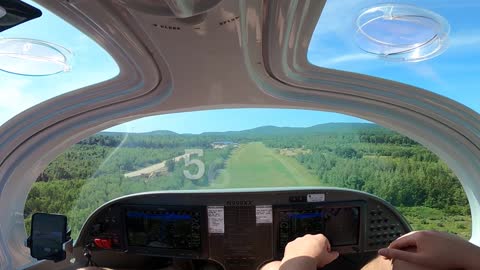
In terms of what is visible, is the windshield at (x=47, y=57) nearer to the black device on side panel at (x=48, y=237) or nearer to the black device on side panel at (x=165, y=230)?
the black device on side panel at (x=48, y=237)

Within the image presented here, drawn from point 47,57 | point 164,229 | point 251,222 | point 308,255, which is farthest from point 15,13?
point 251,222

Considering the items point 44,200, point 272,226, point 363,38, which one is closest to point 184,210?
point 272,226

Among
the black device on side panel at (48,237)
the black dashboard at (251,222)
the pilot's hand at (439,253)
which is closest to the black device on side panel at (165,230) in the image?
the black dashboard at (251,222)

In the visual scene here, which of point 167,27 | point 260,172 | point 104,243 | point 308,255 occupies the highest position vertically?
point 167,27

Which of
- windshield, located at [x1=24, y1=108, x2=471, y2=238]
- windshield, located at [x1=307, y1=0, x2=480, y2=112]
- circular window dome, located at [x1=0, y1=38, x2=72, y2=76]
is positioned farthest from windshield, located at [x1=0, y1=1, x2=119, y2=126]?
Result: windshield, located at [x1=307, y1=0, x2=480, y2=112]

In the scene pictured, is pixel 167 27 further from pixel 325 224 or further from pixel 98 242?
pixel 98 242

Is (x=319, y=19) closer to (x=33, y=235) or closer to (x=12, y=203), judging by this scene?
(x=33, y=235)

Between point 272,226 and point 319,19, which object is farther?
point 272,226
